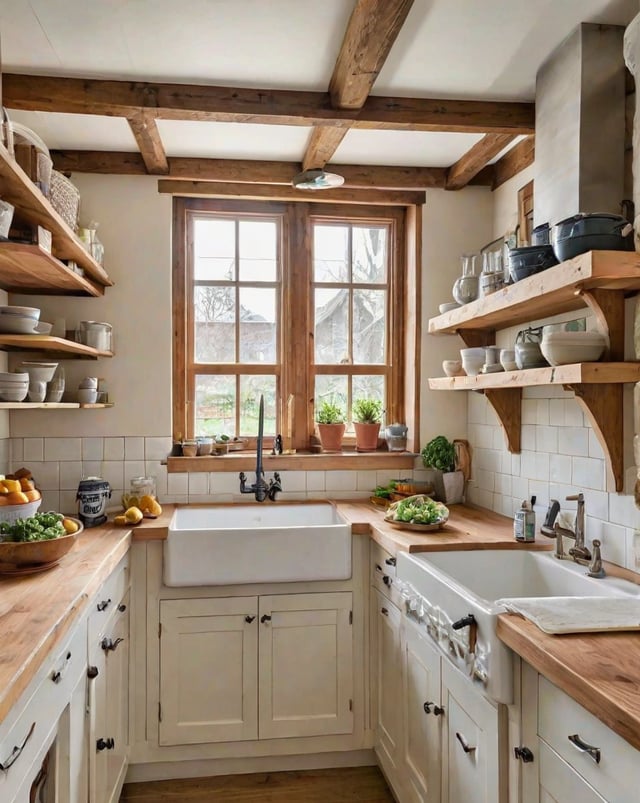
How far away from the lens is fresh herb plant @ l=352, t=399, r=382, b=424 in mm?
3268

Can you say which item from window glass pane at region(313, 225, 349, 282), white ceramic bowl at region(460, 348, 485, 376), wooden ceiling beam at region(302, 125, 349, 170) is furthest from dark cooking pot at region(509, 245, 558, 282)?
window glass pane at region(313, 225, 349, 282)

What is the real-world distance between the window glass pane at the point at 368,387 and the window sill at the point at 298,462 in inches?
13.6

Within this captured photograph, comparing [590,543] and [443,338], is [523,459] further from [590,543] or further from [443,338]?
[443,338]

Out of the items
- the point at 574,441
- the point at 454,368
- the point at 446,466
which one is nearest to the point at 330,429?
the point at 446,466

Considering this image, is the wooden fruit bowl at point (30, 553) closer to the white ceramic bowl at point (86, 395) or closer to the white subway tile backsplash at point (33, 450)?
Answer: the white ceramic bowl at point (86, 395)

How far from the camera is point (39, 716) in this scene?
1339 millimetres

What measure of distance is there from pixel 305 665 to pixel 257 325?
1708 mm

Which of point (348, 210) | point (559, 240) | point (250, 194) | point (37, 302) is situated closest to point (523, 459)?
point (559, 240)

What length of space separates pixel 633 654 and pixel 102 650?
61.5 inches

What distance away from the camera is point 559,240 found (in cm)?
176

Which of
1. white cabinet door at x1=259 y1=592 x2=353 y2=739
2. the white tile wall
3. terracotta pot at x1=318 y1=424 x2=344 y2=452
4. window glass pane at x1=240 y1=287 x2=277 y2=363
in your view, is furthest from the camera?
window glass pane at x1=240 y1=287 x2=277 y2=363

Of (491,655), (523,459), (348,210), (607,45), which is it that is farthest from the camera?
(348,210)

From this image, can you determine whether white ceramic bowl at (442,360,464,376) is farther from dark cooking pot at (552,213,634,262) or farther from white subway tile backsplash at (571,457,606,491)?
dark cooking pot at (552,213,634,262)

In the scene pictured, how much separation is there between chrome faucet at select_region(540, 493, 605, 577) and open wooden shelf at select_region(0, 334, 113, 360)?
190cm
